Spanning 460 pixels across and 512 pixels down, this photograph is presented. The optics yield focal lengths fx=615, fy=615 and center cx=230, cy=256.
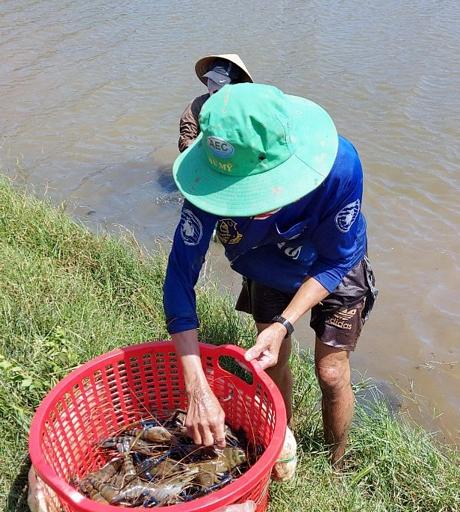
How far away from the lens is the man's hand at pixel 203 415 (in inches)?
82.9

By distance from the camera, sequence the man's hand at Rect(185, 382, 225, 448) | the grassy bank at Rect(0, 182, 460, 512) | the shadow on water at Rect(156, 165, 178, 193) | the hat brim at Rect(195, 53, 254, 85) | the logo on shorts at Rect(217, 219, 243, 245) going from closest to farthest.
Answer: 1. the man's hand at Rect(185, 382, 225, 448)
2. the logo on shorts at Rect(217, 219, 243, 245)
3. the grassy bank at Rect(0, 182, 460, 512)
4. the hat brim at Rect(195, 53, 254, 85)
5. the shadow on water at Rect(156, 165, 178, 193)

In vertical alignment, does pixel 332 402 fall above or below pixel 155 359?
below

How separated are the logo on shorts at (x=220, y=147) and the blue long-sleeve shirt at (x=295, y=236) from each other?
1.25 ft

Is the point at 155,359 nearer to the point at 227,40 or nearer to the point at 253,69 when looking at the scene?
the point at 253,69

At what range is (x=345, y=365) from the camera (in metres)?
2.64

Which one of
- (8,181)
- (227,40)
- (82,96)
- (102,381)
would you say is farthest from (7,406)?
(227,40)

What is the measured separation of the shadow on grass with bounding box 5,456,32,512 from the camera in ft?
8.13

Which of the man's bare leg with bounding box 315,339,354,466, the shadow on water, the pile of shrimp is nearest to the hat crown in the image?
the man's bare leg with bounding box 315,339,354,466

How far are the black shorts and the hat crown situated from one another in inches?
35.0

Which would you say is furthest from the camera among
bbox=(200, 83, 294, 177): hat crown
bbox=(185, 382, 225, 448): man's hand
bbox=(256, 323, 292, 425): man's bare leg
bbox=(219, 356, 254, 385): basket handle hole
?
bbox=(219, 356, 254, 385): basket handle hole

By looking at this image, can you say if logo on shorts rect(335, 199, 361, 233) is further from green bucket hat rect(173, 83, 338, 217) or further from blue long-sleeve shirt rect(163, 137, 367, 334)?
green bucket hat rect(173, 83, 338, 217)

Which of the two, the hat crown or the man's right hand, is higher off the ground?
the hat crown

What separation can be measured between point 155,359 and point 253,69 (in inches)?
284

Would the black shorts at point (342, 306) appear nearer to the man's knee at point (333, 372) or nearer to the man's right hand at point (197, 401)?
the man's knee at point (333, 372)
